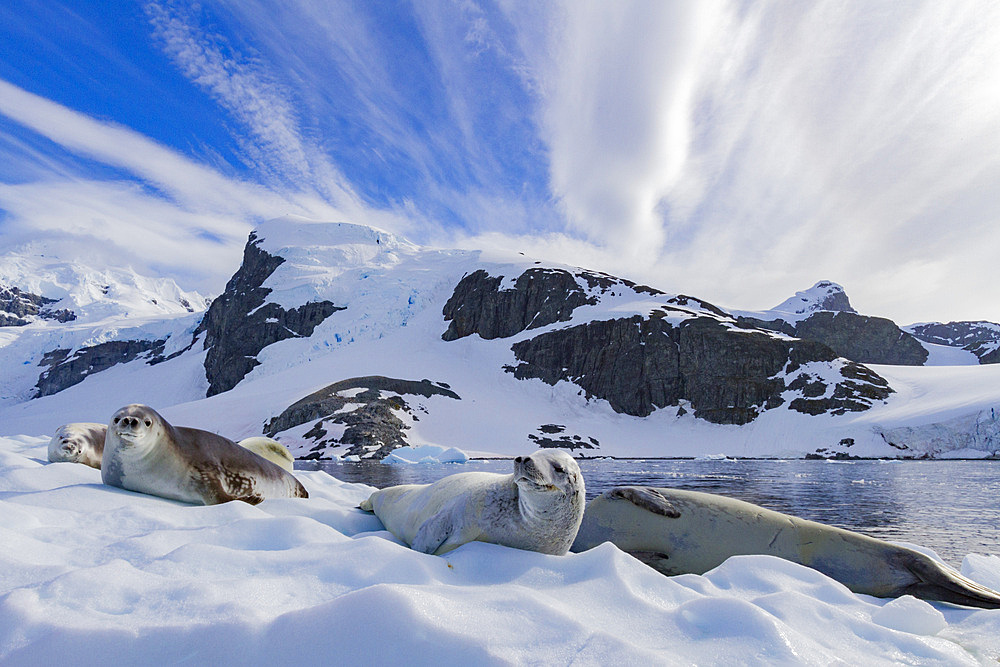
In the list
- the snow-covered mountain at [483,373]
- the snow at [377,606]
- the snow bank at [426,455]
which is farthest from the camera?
the snow-covered mountain at [483,373]

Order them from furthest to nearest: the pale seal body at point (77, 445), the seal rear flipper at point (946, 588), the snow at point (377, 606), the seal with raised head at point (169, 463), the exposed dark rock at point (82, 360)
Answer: the exposed dark rock at point (82, 360), the pale seal body at point (77, 445), the seal with raised head at point (169, 463), the seal rear flipper at point (946, 588), the snow at point (377, 606)

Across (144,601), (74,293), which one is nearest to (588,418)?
(144,601)

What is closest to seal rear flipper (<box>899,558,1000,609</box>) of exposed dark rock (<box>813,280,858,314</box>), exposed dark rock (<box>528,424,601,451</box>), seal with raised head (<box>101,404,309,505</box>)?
seal with raised head (<box>101,404,309,505</box>)

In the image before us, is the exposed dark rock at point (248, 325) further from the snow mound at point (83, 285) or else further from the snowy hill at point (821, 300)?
the snowy hill at point (821, 300)

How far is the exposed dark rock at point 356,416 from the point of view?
39.8 m

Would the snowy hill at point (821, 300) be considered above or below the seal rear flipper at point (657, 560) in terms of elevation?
above

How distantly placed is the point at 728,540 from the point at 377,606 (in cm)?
446

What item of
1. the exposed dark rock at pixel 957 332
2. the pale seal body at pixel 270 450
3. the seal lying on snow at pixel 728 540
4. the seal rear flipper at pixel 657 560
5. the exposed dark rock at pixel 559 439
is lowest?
the seal rear flipper at pixel 657 560

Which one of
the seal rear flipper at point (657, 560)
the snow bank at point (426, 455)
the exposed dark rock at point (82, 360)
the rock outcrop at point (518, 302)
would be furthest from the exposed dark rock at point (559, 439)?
the exposed dark rock at point (82, 360)

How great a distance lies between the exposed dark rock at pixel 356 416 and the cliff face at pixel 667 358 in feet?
61.8

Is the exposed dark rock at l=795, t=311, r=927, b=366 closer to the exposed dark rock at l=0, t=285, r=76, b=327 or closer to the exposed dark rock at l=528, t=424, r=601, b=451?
the exposed dark rock at l=528, t=424, r=601, b=451

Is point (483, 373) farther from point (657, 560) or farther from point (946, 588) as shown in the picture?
point (946, 588)

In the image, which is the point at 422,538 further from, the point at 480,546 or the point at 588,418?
the point at 588,418

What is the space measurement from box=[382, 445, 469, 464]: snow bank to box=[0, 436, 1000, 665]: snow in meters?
33.1
